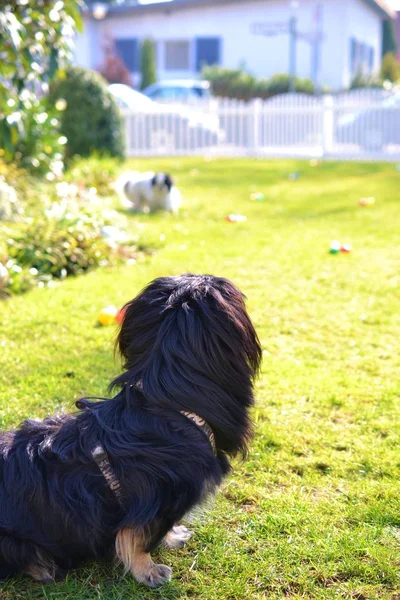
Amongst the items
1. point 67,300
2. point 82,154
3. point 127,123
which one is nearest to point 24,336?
point 67,300

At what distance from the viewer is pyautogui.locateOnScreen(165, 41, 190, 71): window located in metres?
32.8

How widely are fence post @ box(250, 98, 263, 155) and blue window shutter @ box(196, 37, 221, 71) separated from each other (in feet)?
49.6

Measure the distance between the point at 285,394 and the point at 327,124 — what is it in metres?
14.3

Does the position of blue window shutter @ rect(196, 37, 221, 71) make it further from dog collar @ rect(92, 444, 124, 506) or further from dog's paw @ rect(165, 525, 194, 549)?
dog collar @ rect(92, 444, 124, 506)

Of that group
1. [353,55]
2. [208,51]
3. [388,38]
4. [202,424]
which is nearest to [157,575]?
[202,424]

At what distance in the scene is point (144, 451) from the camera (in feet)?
7.68

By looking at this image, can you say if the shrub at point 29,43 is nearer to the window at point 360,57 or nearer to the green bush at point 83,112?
the green bush at point 83,112

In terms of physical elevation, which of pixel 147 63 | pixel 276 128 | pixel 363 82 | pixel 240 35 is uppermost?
pixel 240 35

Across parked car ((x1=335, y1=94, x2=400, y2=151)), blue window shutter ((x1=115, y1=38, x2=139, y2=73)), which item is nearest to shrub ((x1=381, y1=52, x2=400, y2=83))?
blue window shutter ((x1=115, y1=38, x2=139, y2=73))

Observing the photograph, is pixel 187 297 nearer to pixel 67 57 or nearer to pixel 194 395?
pixel 194 395

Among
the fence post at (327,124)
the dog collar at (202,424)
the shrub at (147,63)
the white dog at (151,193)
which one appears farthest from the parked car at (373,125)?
the shrub at (147,63)

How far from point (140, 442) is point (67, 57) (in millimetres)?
4936

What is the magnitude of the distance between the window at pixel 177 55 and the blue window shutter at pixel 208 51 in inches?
34.5

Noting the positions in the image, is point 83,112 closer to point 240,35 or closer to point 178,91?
point 178,91
